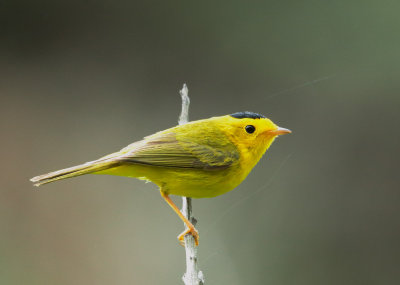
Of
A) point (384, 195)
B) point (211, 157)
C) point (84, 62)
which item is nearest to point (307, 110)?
point (384, 195)

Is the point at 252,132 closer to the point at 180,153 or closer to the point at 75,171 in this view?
the point at 180,153

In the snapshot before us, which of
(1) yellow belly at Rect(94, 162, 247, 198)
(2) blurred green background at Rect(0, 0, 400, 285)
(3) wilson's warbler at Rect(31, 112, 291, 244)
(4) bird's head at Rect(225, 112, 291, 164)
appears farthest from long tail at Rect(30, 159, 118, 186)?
A: (2) blurred green background at Rect(0, 0, 400, 285)

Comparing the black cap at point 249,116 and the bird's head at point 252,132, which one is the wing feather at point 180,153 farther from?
the black cap at point 249,116

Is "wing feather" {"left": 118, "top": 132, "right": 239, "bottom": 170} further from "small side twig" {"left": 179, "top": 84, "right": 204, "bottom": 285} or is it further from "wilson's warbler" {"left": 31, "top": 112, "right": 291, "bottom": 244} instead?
"small side twig" {"left": 179, "top": 84, "right": 204, "bottom": 285}

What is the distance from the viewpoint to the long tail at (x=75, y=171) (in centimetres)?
262

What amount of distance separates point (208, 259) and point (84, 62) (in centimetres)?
339

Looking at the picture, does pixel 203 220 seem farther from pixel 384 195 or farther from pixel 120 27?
pixel 120 27

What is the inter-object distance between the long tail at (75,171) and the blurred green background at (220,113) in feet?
6.66

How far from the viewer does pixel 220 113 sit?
18.6 feet

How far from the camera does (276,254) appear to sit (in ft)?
16.3

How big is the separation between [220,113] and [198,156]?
247cm

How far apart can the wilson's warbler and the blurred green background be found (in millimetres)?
1573

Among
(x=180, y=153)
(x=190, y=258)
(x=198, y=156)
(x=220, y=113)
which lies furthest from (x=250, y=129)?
(x=220, y=113)

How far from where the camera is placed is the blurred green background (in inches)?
197
